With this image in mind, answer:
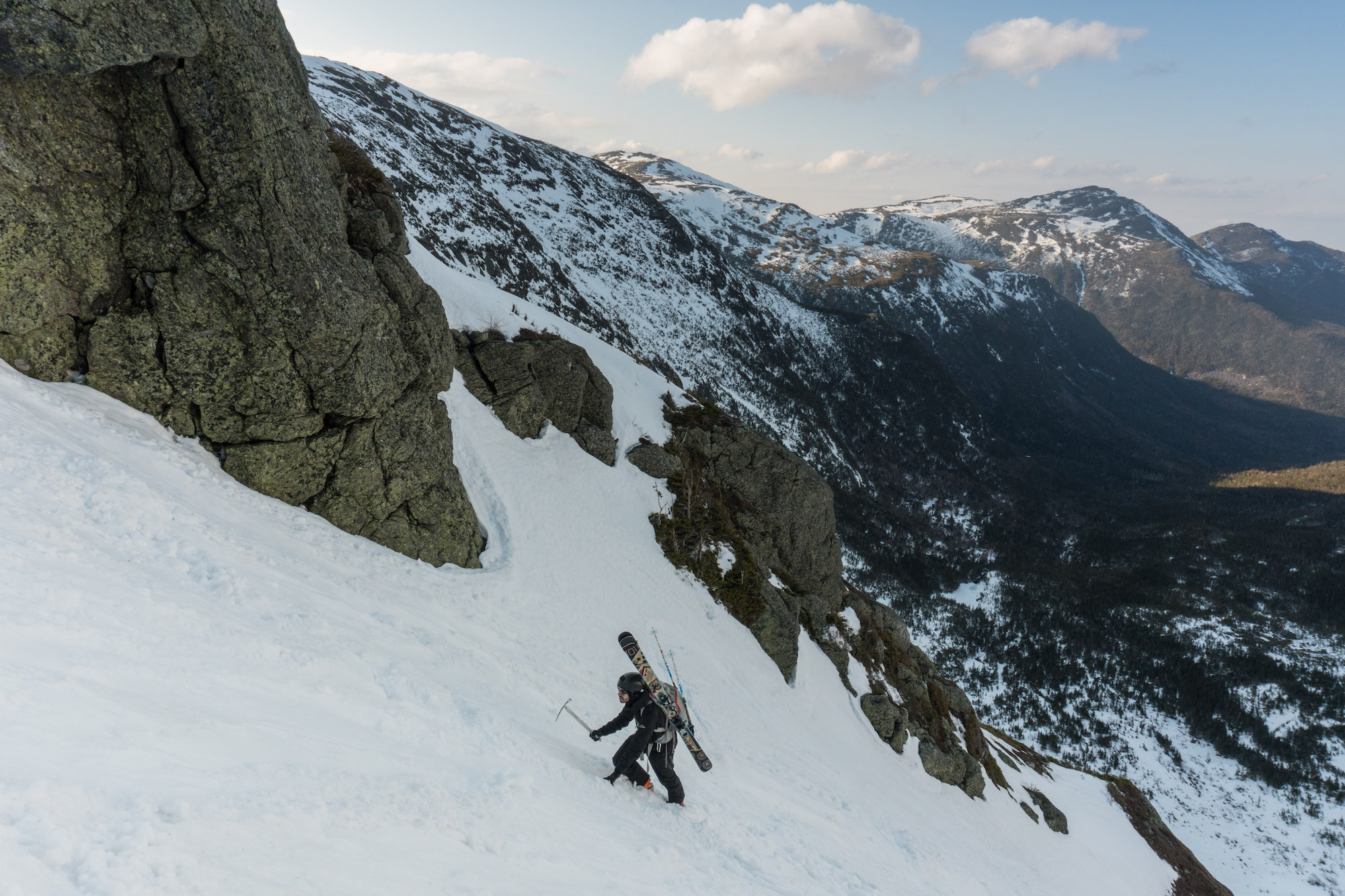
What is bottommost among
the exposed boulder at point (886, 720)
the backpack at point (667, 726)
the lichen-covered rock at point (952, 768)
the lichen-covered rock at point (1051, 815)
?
the lichen-covered rock at point (1051, 815)

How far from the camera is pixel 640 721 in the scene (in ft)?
30.5

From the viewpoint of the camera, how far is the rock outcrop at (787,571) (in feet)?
76.4

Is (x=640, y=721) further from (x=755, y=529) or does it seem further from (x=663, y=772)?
(x=755, y=529)

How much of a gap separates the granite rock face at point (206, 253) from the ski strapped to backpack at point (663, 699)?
7655 mm

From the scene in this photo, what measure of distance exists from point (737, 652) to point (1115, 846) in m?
30.7

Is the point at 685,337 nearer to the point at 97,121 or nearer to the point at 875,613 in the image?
the point at 875,613

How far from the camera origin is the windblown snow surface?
493 centimetres

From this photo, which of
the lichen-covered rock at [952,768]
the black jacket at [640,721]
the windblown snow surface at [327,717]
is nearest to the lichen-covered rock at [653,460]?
the windblown snow surface at [327,717]

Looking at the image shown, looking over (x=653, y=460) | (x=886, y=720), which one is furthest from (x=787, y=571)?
(x=653, y=460)

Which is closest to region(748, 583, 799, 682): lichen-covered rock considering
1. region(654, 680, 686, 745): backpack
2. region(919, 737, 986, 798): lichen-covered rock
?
region(919, 737, 986, 798): lichen-covered rock

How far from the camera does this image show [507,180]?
114 m

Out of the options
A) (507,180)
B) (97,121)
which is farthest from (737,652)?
(507,180)

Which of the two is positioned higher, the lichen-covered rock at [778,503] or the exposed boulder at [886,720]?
the lichen-covered rock at [778,503]

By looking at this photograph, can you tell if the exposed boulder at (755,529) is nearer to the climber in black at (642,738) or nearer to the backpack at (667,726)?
the backpack at (667,726)
